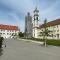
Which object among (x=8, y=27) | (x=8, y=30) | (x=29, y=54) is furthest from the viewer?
(x=8, y=27)

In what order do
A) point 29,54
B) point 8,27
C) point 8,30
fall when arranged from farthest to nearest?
point 8,27 → point 8,30 → point 29,54

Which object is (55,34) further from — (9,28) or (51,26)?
(9,28)

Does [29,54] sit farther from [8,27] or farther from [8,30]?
[8,27]

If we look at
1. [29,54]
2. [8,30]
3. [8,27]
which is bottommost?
[29,54]

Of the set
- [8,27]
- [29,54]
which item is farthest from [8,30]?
[29,54]

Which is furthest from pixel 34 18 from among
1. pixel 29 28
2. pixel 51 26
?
pixel 29 28

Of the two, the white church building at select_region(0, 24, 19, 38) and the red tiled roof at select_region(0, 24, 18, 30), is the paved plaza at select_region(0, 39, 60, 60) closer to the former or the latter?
the white church building at select_region(0, 24, 19, 38)

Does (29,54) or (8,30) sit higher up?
(8,30)

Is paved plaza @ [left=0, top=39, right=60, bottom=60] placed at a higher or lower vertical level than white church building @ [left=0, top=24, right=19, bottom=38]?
lower

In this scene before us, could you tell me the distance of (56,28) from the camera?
103m

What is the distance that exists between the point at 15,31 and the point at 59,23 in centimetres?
9941

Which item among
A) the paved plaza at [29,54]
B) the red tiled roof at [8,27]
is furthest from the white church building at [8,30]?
the paved plaza at [29,54]

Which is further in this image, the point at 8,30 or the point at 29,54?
the point at 8,30

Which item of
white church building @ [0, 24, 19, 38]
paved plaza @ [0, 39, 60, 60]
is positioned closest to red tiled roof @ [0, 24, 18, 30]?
white church building @ [0, 24, 19, 38]
